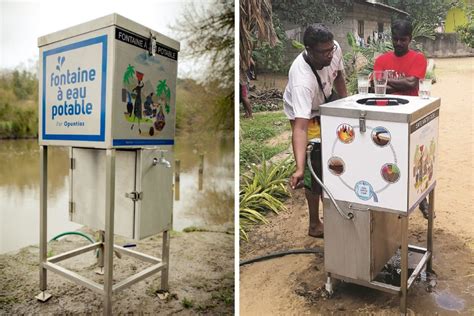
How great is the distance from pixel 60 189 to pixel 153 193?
1.06 m

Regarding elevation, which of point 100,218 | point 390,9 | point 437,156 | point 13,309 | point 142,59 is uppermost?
point 390,9

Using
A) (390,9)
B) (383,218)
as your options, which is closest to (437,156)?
(383,218)

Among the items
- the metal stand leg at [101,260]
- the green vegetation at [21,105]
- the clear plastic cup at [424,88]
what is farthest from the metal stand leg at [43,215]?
the clear plastic cup at [424,88]

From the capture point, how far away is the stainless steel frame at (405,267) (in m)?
2.06

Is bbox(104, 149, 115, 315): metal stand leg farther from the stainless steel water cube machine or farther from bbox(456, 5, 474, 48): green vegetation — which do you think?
bbox(456, 5, 474, 48): green vegetation

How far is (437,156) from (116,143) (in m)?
1.65

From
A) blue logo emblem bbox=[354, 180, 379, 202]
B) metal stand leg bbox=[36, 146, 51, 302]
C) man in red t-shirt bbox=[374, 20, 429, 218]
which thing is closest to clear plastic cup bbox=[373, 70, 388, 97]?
man in red t-shirt bbox=[374, 20, 429, 218]

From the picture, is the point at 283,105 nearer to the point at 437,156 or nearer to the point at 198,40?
the point at 437,156

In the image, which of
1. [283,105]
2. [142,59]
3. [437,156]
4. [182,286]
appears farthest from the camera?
[182,286]

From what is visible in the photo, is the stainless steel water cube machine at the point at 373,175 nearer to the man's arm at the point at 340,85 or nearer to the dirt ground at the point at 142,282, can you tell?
the man's arm at the point at 340,85

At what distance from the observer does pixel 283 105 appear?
2.60 metres

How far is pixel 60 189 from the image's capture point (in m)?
3.31

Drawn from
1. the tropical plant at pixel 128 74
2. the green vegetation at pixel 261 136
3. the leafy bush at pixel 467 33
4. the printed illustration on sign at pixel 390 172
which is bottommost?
the printed illustration on sign at pixel 390 172

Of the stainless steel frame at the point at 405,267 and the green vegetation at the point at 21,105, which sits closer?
the stainless steel frame at the point at 405,267
